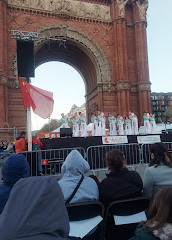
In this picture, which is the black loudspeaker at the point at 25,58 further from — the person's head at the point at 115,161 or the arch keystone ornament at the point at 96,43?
the arch keystone ornament at the point at 96,43

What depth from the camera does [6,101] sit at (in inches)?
781

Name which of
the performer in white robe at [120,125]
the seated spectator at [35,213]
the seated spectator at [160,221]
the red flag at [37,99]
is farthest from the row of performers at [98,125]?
the seated spectator at [35,213]

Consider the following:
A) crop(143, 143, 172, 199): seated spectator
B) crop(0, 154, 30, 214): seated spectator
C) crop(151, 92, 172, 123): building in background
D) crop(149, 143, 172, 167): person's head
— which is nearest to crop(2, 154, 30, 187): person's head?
crop(0, 154, 30, 214): seated spectator

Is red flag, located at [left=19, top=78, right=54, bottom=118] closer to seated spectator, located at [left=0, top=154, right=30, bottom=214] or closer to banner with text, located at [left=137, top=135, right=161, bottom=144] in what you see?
banner with text, located at [left=137, top=135, right=161, bottom=144]

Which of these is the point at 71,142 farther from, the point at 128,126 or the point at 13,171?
the point at 128,126

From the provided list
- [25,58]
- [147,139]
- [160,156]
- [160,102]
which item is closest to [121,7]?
[147,139]

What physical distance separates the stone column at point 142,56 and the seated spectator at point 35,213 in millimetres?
23500

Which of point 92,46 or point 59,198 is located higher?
point 92,46

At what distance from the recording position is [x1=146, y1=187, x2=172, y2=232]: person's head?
1706mm

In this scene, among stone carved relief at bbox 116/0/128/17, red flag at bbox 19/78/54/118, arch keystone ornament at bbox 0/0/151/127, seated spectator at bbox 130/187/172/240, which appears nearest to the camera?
seated spectator at bbox 130/187/172/240

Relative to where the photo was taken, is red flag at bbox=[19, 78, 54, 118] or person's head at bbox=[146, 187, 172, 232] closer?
person's head at bbox=[146, 187, 172, 232]

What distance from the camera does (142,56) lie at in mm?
24812

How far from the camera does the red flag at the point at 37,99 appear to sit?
343 inches

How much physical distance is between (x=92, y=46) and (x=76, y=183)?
890 inches
